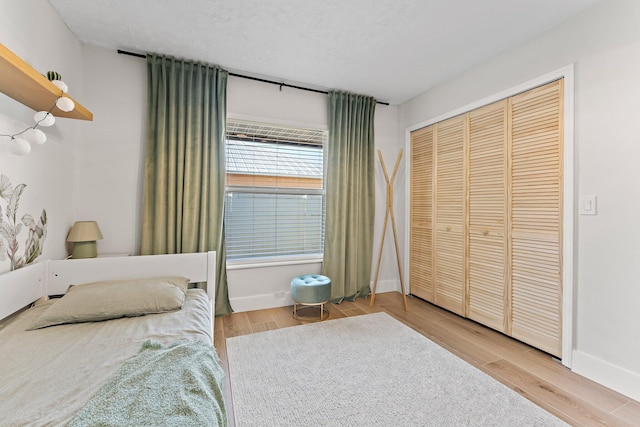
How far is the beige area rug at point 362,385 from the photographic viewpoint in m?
1.46

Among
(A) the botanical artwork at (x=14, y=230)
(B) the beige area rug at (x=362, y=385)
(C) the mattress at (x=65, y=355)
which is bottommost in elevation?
(B) the beige area rug at (x=362, y=385)

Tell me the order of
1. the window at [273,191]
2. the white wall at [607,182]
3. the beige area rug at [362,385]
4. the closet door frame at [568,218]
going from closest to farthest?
the beige area rug at [362,385], the white wall at [607,182], the closet door frame at [568,218], the window at [273,191]

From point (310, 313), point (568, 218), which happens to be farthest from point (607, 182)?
point (310, 313)

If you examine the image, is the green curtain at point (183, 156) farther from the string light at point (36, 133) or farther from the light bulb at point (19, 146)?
the light bulb at point (19, 146)

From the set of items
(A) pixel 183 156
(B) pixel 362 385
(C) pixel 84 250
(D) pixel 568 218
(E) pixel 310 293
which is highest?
(A) pixel 183 156

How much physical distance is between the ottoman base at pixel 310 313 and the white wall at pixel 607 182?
6.39 ft

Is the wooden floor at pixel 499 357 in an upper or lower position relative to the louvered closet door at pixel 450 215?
lower

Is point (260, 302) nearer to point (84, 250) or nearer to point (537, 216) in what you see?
point (84, 250)

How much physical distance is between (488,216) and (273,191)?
2.17 m

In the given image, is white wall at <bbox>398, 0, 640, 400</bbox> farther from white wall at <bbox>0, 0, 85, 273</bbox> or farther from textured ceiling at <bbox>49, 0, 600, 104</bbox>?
white wall at <bbox>0, 0, 85, 273</bbox>

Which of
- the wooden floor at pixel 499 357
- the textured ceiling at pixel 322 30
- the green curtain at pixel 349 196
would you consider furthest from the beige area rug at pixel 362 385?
the textured ceiling at pixel 322 30

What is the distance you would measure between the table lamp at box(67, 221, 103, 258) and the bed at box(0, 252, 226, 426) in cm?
19

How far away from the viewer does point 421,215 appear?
3373 millimetres

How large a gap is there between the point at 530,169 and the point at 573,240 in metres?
0.62
